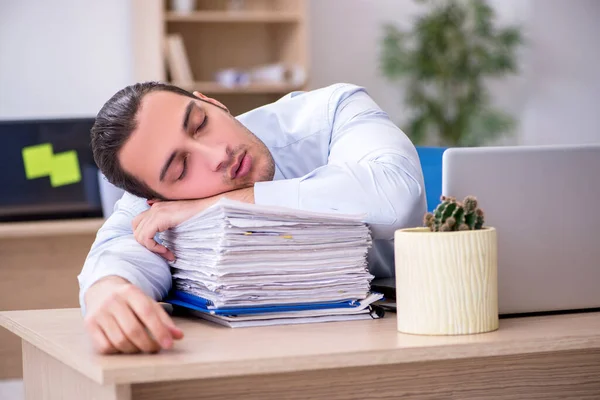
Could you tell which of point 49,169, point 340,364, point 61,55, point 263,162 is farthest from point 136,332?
point 61,55

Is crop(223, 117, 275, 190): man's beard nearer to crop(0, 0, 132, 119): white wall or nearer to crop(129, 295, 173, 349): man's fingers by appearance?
crop(129, 295, 173, 349): man's fingers

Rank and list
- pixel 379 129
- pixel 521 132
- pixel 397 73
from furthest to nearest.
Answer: pixel 521 132
pixel 397 73
pixel 379 129

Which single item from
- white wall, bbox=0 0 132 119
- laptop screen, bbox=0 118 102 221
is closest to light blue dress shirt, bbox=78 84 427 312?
laptop screen, bbox=0 118 102 221

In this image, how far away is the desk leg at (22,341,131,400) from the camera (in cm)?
90

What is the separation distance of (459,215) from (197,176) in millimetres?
474

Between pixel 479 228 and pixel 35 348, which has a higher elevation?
pixel 479 228

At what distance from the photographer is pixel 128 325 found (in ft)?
3.08

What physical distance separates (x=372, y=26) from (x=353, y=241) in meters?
4.25

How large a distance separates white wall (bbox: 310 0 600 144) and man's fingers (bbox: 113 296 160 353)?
14.0 feet

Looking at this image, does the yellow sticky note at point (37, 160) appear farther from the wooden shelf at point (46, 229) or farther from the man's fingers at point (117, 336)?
the man's fingers at point (117, 336)

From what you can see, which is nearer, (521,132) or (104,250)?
(104,250)

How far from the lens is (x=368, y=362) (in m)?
0.92

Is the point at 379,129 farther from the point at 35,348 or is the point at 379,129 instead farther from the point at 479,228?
the point at 35,348

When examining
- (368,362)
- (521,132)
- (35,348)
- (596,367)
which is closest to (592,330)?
(596,367)
